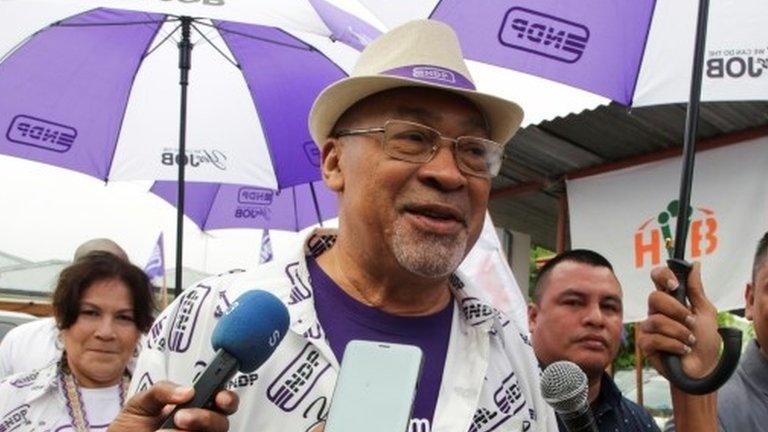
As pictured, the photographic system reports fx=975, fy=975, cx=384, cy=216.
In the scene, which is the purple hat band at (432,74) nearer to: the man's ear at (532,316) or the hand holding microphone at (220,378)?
the hand holding microphone at (220,378)

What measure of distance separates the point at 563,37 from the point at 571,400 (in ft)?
7.93

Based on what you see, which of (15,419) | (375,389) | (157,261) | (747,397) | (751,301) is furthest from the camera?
(157,261)

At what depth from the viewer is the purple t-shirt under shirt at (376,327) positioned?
213 centimetres

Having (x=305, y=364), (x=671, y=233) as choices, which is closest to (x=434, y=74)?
(x=305, y=364)

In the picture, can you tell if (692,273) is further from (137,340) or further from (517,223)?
(517,223)

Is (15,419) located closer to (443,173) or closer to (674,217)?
(443,173)

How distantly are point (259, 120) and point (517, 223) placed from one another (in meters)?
2.84

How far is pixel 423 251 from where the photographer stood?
2064 mm

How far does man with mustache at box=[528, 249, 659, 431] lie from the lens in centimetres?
369

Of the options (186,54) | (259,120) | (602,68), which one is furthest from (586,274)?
(259,120)

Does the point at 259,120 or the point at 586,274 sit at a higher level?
the point at 259,120

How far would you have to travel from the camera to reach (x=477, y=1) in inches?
169

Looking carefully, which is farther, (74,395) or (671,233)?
(671,233)

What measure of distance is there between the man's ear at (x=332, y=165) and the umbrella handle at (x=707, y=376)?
2.64 feet
